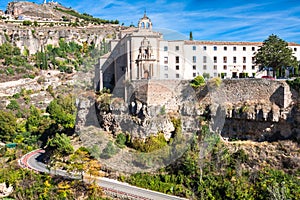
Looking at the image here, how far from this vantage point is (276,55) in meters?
30.2

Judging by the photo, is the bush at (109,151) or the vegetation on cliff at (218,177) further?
the bush at (109,151)

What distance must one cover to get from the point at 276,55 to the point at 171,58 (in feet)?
31.2

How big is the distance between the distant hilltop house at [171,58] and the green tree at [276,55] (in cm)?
318

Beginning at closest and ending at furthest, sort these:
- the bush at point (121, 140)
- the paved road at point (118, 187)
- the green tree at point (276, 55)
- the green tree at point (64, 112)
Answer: the paved road at point (118, 187) < the bush at point (121, 140) < the green tree at point (276, 55) < the green tree at point (64, 112)

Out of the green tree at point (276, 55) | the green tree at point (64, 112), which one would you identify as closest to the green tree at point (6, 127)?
the green tree at point (64, 112)

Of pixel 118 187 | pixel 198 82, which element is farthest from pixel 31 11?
pixel 118 187

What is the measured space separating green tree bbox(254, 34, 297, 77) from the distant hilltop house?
10.4ft

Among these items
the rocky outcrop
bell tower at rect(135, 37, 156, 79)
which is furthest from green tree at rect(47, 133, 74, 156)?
bell tower at rect(135, 37, 156, 79)

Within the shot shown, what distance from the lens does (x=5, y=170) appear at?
2914 centimetres

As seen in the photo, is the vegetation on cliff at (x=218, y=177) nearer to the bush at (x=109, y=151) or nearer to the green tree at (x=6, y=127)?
the bush at (x=109, y=151)

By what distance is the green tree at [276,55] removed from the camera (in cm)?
3016

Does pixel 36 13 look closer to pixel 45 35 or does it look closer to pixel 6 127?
pixel 45 35

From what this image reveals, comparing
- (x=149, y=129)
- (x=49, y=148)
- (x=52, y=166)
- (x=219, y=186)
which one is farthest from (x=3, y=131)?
(x=219, y=186)

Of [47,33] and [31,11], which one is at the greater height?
[31,11]
